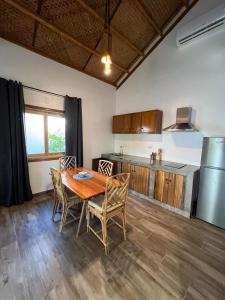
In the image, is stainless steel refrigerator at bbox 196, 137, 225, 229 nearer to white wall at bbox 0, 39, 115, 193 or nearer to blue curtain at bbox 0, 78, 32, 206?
white wall at bbox 0, 39, 115, 193

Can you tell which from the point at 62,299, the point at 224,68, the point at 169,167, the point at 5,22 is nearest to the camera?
the point at 62,299

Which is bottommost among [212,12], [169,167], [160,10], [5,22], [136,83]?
[169,167]

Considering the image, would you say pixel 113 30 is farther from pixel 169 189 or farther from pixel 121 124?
pixel 169 189

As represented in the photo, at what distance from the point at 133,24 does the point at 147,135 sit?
2.52 meters

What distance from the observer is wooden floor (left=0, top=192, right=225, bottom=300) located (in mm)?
1393

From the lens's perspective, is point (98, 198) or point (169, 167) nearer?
point (98, 198)

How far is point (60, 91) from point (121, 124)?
1882 mm

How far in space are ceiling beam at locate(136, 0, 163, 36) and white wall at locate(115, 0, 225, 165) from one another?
315mm

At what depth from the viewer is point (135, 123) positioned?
3896 mm

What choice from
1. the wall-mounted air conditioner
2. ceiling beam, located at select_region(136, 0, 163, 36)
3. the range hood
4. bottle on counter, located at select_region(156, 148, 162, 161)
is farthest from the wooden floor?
ceiling beam, located at select_region(136, 0, 163, 36)

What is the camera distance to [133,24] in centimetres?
307

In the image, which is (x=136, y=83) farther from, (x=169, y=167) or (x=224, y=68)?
(x=169, y=167)

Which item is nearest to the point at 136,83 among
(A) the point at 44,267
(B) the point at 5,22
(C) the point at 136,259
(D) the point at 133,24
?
(D) the point at 133,24

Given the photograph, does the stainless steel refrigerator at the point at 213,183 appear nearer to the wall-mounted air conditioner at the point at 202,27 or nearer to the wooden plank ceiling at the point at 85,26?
the wall-mounted air conditioner at the point at 202,27
